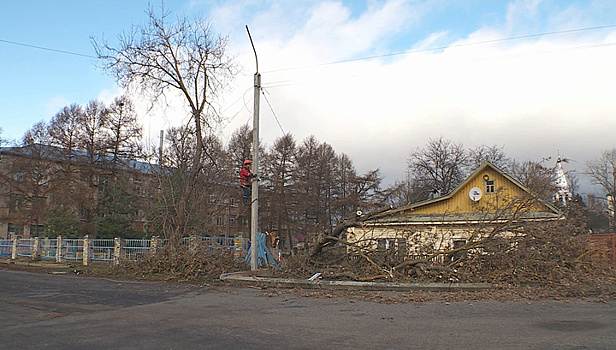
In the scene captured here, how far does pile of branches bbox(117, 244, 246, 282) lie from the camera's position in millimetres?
17453

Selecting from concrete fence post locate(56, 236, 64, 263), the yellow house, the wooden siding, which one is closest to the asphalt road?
the yellow house

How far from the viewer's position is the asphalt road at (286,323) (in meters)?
6.74

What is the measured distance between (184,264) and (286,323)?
10.2m

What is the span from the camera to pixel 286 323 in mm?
8477

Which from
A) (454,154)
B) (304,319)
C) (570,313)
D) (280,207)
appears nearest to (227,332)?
(304,319)

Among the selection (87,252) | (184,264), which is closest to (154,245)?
(184,264)

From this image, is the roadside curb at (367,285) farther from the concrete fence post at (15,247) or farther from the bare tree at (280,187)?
the bare tree at (280,187)

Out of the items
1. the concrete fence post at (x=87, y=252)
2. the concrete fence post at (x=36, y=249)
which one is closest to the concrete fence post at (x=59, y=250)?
the concrete fence post at (x=36, y=249)

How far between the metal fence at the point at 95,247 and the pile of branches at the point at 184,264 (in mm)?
291

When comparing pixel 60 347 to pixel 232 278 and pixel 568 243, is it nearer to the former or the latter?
pixel 232 278

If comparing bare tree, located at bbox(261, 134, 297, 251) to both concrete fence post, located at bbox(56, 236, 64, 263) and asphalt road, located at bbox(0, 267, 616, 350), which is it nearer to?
concrete fence post, located at bbox(56, 236, 64, 263)

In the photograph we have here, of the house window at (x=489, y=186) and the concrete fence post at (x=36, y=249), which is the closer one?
the house window at (x=489, y=186)

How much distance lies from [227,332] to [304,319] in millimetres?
1841

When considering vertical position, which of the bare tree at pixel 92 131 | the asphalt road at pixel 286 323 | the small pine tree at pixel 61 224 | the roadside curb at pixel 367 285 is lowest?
the asphalt road at pixel 286 323
